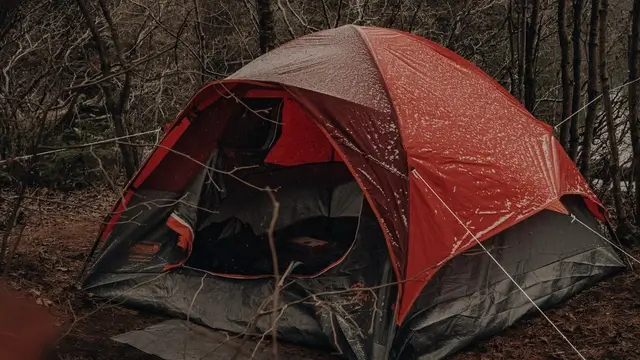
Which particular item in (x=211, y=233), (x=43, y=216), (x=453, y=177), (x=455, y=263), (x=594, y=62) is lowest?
(x=43, y=216)

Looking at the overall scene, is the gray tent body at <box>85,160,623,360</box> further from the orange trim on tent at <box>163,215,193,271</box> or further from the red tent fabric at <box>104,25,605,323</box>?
the red tent fabric at <box>104,25,605,323</box>

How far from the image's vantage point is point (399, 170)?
3645mm

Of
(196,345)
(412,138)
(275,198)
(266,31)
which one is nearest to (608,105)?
(412,138)

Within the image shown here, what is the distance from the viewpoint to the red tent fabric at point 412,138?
358cm

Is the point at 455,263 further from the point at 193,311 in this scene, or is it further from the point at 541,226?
the point at 193,311

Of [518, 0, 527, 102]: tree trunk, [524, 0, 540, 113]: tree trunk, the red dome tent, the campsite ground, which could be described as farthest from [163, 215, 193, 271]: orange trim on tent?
[518, 0, 527, 102]: tree trunk

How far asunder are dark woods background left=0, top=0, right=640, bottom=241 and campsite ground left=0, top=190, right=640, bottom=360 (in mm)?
642

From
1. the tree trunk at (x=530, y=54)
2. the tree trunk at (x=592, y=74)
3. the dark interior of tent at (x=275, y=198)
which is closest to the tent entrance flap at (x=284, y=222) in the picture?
the dark interior of tent at (x=275, y=198)


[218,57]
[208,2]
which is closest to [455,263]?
[218,57]

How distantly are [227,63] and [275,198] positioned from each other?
193 inches

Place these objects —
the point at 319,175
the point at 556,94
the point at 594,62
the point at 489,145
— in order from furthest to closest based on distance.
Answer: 1. the point at 556,94
2. the point at 319,175
3. the point at 594,62
4. the point at 489,145

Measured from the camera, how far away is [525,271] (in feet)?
13.5

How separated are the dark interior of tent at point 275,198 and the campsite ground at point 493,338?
78cm

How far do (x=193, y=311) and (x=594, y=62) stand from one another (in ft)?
10.8
